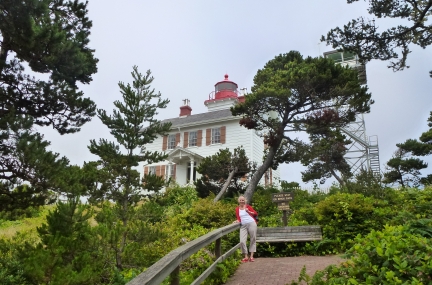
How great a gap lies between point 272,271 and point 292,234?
2.59m

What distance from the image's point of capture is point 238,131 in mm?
26984

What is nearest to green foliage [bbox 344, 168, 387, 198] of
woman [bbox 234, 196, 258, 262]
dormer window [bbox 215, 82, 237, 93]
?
woman [bbox 234, 196, 258, 262]

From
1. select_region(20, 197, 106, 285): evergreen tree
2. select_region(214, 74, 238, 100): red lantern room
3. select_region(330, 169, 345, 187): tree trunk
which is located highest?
select_region(214, 74, 238, 100): red lantern room

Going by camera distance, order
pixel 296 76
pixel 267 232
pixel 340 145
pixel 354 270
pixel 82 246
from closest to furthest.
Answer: pixel 354 270 → pixel 82 246 → pixel 267 232 → pixel 296 76 → pixel 340 145

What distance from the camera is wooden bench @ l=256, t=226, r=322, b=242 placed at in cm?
888

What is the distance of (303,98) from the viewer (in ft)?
56.2

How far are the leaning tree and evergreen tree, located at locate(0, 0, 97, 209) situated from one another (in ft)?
32.1

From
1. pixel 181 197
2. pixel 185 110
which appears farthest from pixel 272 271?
pixel 185 110

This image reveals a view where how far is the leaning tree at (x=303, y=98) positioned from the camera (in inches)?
649

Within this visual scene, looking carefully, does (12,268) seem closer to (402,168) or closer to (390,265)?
(390,265)

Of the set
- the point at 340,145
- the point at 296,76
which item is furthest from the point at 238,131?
the point at 296,76

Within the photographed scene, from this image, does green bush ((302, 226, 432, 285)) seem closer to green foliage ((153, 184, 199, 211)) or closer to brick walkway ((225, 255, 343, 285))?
brick walkway ((225, 255, 343, 285))

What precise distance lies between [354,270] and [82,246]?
5.09 m

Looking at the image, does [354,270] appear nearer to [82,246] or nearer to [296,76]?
[82,246]
